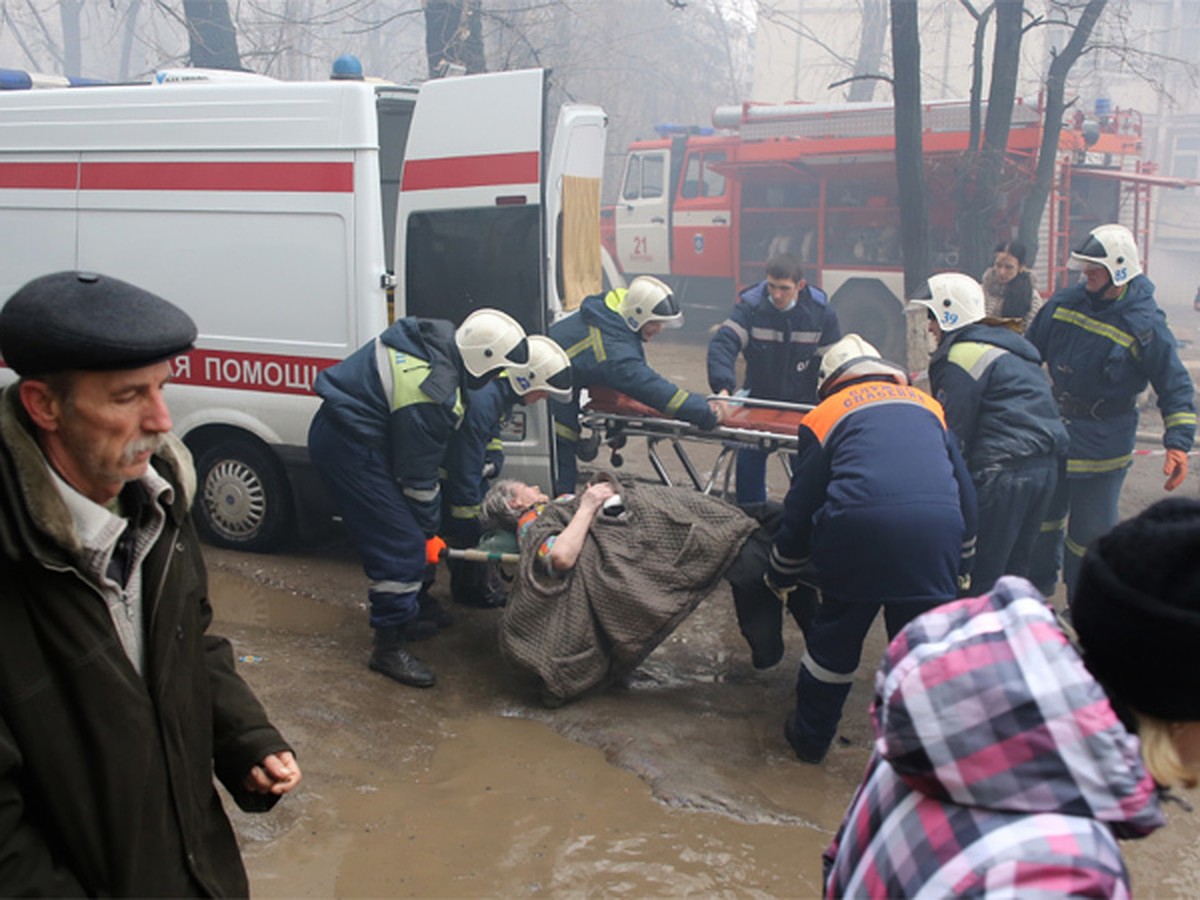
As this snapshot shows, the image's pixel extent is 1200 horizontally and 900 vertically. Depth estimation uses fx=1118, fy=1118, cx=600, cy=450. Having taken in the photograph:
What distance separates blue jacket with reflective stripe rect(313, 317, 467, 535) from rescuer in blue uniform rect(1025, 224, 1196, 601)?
3.22 metres

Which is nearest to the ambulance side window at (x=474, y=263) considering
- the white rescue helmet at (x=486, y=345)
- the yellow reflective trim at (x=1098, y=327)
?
the white rescue helmet at (x=486, y=345)

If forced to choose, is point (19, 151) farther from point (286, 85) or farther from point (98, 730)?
→ point (98, 730)

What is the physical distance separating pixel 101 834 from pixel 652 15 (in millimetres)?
34806

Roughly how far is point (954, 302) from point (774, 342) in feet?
6.62

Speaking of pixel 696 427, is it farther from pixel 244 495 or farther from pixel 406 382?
pixel 244 495

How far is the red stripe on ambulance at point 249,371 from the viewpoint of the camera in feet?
19.2

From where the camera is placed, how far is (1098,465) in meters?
5.76

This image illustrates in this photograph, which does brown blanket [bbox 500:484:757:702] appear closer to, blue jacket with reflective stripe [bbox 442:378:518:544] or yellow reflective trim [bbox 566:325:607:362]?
blue jacket with reflective stripe [bbox 442:378:518:544]

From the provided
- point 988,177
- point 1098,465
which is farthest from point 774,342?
point 988,177

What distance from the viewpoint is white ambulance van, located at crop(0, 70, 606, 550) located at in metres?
5.66

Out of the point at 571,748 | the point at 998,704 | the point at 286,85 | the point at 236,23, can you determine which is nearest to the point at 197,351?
the point at 286,85

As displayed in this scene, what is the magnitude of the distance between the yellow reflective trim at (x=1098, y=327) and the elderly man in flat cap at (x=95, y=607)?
501 centimetres

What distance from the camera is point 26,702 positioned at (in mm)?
1591

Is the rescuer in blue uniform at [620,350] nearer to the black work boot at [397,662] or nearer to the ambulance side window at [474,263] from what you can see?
the ambulance side window at [474,263]
